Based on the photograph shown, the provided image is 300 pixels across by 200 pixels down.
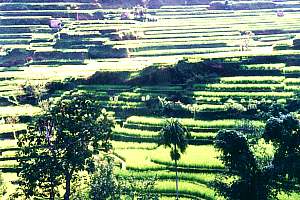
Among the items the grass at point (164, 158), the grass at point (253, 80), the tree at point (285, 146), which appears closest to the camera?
the tree at point (285, 146)

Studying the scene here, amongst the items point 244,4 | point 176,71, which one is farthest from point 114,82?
point 244,4

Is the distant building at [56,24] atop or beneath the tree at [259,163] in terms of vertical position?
atop

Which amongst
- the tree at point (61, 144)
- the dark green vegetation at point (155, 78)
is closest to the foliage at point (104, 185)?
the tree at point (61, 144)

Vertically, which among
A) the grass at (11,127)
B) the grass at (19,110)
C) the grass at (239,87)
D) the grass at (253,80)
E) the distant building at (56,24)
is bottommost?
the grass at (11,127)

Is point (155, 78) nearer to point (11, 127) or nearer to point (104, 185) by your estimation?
point (11, 127)

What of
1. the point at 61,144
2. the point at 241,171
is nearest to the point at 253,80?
the point at 241,171

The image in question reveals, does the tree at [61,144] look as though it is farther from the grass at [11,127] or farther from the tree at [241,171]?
the grass at [11,127]
